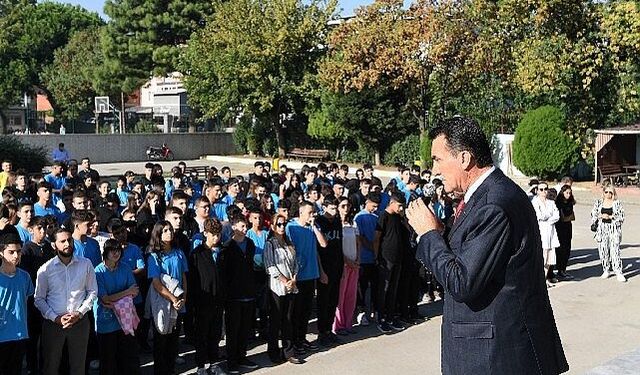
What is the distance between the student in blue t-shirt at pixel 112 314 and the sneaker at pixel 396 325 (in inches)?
143

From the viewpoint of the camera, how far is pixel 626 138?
99.0 ft

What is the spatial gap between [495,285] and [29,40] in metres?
64.0

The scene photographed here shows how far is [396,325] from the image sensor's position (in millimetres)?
10000

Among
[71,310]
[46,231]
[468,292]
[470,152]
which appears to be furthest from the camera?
[46,231]

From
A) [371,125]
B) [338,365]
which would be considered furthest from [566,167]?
[338,365]

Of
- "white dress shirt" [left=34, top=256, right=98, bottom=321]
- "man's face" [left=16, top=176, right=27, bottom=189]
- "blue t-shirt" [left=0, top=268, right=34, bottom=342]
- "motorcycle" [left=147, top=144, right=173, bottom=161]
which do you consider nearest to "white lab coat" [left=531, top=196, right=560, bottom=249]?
"white dress shirt" [left=34, top=256, right=98, bottom=321]

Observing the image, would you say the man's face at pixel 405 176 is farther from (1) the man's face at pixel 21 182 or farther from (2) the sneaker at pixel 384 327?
(1) the man's face at pixel 21 182

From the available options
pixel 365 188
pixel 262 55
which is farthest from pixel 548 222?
pixel 262 55

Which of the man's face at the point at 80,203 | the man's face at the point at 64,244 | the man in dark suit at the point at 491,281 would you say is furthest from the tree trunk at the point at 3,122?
the man in dark suit at the point at 491,281

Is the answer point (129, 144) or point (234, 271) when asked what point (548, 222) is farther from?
point (129, 144)

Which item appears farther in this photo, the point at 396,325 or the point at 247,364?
the point at 396,325

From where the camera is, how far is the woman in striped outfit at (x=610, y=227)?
12.6 m

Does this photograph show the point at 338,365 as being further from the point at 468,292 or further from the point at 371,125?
the point at 371,125

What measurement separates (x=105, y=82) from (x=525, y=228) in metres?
50.0
